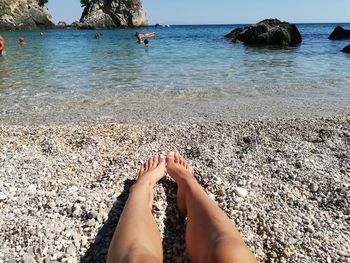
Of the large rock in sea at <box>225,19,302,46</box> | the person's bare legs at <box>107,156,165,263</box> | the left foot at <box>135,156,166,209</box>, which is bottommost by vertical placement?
the large rock in sea at <box>225,19,302,46</box>

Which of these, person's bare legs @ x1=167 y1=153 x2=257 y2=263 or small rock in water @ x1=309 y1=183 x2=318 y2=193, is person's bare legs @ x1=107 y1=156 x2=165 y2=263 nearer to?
person's bare legs @ x1=167 y1=153 x2=257 y2=263

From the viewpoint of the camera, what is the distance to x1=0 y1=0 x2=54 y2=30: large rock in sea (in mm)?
63625

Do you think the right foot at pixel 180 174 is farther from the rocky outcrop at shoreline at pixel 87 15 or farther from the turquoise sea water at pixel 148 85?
the rocky outcrop at shoreline at pixel 87 15

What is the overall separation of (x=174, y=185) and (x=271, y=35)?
85.5 ft

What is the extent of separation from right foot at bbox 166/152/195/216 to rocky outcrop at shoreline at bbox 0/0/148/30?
69.1 meters

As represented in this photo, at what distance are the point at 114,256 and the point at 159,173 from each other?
1576 millimetres

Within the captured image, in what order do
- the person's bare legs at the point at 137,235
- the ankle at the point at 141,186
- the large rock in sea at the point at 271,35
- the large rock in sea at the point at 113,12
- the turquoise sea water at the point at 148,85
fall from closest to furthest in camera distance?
the person's bare legs at the point at 137,235 < the ankle at the point at 141,186 < the turquoise sea water at the point at 148,85 < the large rock in sea at the point at 271,35 < the large rock in sea at the point at 113,12

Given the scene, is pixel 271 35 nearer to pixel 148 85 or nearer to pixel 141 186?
pixel 148 85

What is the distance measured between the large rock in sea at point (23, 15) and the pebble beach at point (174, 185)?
67.9 m

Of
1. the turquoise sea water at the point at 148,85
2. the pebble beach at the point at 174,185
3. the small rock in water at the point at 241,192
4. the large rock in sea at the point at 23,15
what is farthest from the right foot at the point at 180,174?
the large rock in sea at the point at 23,15

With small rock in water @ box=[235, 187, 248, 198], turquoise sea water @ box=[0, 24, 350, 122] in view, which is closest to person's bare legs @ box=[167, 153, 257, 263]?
small rock in water @ box=[235, 187, 248, 198]

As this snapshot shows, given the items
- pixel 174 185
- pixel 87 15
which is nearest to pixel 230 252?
pixel 174 185

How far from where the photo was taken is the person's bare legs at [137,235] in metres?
1.84

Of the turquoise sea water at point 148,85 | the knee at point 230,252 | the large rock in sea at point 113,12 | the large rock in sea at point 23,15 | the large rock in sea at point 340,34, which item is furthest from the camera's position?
the large rock in sea at point 113,12
